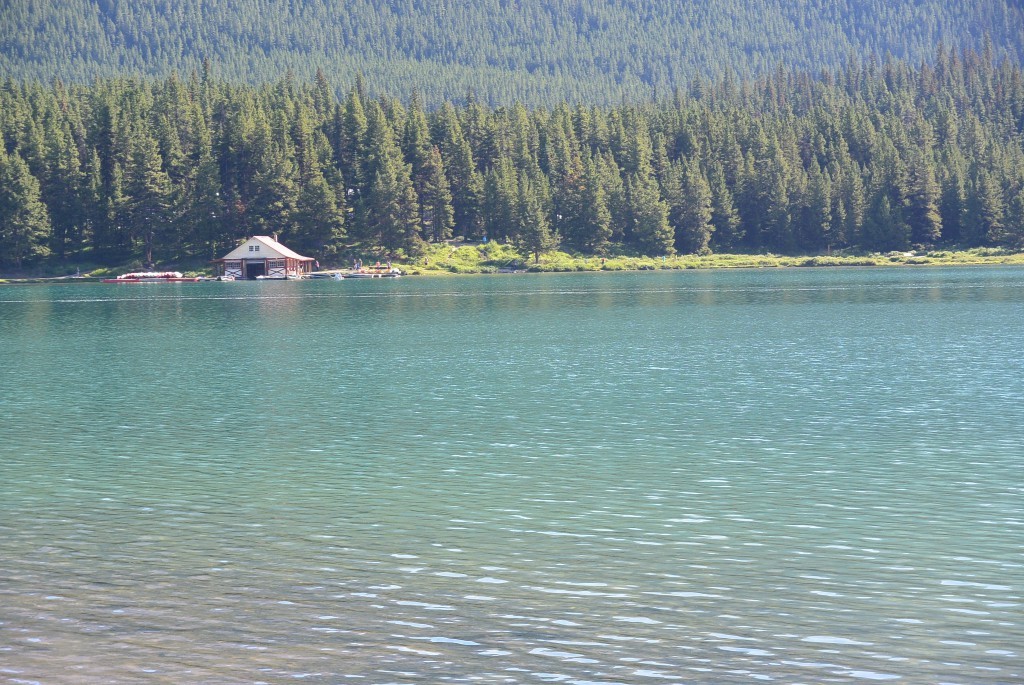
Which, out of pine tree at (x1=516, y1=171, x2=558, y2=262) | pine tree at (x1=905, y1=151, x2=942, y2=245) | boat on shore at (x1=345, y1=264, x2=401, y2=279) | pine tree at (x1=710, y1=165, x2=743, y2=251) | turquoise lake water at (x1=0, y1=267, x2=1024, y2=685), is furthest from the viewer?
pine tree at (x1=710, y1=165, x2=743, y2=251)

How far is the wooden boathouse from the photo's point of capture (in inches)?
6314

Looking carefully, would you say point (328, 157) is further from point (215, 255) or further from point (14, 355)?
point (14, 355)

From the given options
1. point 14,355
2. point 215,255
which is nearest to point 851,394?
point 14,355

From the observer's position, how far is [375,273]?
164250 millimetres

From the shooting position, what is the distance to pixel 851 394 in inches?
1444

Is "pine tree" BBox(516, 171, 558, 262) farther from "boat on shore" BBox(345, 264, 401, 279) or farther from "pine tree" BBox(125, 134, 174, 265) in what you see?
"pine tree" BBox(125, 134, 174, 265)

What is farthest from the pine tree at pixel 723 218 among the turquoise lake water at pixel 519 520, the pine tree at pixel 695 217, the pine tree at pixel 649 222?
the turquoise lake water at pixel 519 520

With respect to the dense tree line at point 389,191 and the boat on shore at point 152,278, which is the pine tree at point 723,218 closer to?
the dense tree line at point 389,191

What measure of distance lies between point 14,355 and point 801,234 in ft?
505

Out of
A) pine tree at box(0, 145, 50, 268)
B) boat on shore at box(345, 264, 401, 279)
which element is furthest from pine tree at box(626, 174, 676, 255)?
pine tree at box(0, 145, 50, 268)

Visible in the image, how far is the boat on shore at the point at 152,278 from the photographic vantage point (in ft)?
513

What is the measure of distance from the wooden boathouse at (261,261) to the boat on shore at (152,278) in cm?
506

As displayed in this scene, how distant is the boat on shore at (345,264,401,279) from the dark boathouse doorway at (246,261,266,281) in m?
10.9

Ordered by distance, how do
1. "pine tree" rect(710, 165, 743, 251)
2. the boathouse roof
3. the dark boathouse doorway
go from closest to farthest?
1. the boathouse roof
2. the dark boathouse doorway
3. "pine tree" rect(710, 165, 743, 251)
